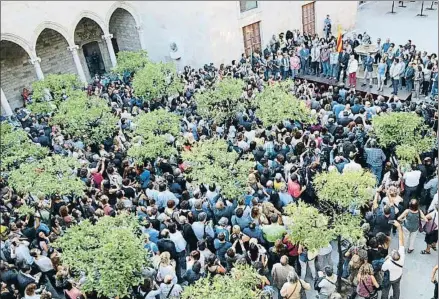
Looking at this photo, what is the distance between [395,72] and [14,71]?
622 inches

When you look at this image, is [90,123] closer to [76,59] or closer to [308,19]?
[76,59]

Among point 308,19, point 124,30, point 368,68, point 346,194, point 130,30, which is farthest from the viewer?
point 124,30

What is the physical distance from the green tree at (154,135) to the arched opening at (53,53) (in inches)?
424

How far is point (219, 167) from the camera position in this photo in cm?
936

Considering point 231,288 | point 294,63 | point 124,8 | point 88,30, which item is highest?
Answer: point 124,8

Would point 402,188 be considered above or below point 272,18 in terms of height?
below

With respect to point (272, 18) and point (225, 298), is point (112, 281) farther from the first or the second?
point (272, 18)

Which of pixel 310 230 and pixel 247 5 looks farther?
pixel 247 5

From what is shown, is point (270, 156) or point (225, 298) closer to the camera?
point (225, 298)

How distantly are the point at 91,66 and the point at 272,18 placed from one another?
941 cm

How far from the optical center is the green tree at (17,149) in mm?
11539

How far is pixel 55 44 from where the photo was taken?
20938 mm

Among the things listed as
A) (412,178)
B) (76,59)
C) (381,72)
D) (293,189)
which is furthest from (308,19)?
(293,189)

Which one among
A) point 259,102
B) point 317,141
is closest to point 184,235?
point 317,141
